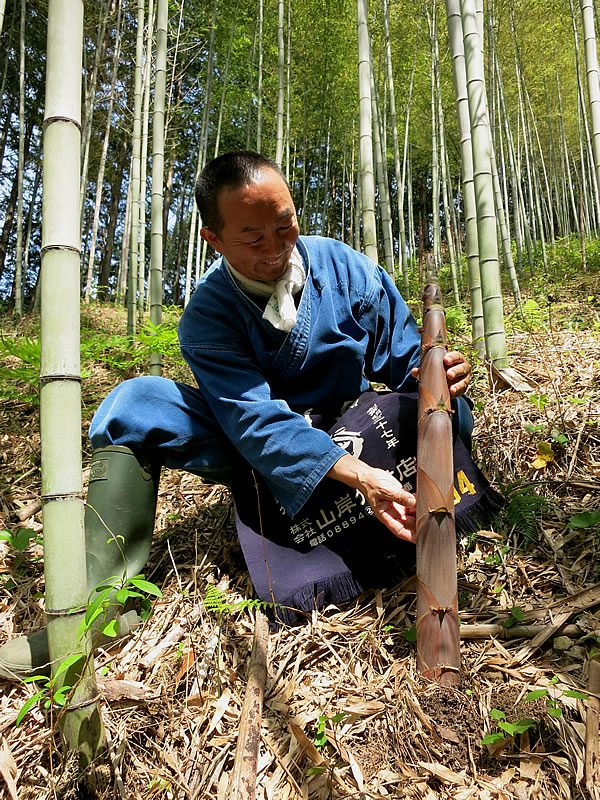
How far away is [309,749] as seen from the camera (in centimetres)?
109

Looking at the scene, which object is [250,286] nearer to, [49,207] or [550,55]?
[49,207]

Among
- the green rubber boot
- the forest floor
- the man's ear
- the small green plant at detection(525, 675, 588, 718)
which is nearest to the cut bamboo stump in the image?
the forest floor

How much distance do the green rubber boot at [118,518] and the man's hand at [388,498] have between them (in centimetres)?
72

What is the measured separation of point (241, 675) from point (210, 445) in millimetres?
753

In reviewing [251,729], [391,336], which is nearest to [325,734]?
[251,729]

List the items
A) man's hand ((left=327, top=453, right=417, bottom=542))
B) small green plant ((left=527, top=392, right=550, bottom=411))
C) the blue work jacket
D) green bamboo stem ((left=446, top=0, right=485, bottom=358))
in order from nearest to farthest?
man's hand ((left=327, top=453, right=417, bottom=542)), the blue work jacket, small green plant ((left=527, top=392, right=550, bottom=411)), green bamboo stem ((left=446, top=0, right=485, bottom=358))

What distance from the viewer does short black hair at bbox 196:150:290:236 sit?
1518mm

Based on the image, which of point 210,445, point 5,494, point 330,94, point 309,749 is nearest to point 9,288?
point 330,94

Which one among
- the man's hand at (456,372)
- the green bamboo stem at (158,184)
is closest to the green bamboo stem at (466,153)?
the man's hand at (456,372)

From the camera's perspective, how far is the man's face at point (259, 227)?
59.5 inches

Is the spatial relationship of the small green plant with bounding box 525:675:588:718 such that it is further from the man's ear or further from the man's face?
the man's ear

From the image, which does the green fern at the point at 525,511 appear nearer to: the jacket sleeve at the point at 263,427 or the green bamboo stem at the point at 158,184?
the jacket sleeve at the point at 263,427

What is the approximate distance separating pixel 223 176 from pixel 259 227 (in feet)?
0.64

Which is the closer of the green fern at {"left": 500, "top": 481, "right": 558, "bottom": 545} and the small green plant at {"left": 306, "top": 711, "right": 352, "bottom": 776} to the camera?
the small green plant at {"left": 306, "top": 711, "right": 352, "bottom": 776}
